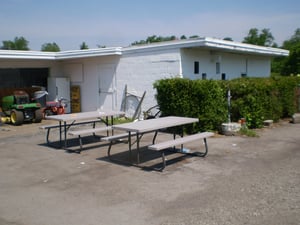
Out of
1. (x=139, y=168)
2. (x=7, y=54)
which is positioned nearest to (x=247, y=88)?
(x=139, y=168)

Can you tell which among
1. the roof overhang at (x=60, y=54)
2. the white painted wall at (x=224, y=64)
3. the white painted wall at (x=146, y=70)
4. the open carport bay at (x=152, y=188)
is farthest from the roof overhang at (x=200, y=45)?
the open carport bay at (x=152, y=188)

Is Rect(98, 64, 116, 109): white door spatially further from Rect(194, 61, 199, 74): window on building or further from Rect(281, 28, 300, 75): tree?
Rect(281, 28, 300, 75): tree

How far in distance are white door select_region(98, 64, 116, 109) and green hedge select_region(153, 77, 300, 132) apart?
3821 millimetres

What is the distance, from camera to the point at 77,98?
16016mm

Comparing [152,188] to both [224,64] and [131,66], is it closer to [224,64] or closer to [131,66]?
[131,66]

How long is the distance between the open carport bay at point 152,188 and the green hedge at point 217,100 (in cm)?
172

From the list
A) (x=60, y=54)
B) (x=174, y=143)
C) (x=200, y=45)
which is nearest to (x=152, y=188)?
(x=174, y=143)

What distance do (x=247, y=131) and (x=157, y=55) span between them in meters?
4.47


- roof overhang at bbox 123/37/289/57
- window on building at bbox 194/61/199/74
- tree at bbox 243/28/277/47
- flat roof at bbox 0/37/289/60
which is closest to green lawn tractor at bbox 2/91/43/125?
flat roof at bbox 0/37/289/60

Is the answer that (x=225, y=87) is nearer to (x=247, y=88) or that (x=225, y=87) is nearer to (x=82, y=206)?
(x=247, y=88)

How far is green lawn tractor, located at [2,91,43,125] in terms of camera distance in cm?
1266

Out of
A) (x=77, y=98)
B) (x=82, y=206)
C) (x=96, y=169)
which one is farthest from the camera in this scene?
(x=77, y=98)

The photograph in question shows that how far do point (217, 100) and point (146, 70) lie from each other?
3.71 metres

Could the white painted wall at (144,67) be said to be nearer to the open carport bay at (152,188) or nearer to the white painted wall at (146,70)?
the white painted wall at (146,70)
